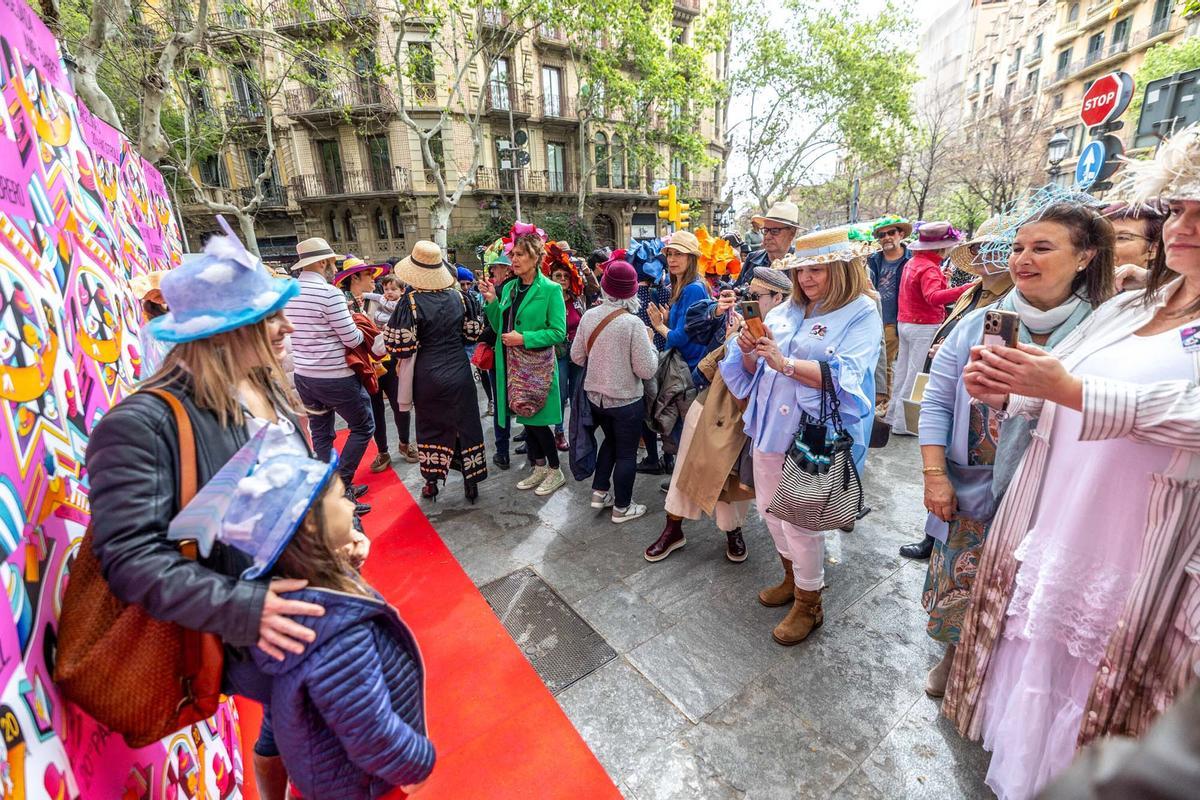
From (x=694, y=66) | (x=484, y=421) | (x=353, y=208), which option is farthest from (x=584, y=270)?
(x=353, y=208)

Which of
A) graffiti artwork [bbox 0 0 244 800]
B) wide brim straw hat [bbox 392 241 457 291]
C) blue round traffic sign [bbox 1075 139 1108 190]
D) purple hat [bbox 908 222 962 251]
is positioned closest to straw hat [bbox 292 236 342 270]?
wide brim straw hat [bbox 392 241 457 291]

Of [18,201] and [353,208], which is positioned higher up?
[353,208]

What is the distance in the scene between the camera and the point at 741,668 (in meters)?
2.55

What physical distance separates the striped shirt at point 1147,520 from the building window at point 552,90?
24723 millimetres

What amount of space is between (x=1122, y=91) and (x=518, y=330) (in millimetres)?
7516

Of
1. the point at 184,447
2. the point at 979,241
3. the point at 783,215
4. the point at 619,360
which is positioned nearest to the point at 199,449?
the point at 184,447

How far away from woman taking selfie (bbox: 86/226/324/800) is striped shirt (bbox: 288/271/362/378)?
2651 millimetres

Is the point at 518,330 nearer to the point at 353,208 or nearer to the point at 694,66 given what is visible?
the point at 694,66

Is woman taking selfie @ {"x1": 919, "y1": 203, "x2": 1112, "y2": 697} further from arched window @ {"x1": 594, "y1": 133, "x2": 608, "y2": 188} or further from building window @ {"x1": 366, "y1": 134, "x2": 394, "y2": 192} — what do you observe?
arched window @ {"x1": 594, "y1": 133, "x2": 608, "y2": 188}

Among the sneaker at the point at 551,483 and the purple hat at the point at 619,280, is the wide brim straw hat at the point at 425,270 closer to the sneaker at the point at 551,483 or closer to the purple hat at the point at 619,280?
the purple hat at the point at 619,280

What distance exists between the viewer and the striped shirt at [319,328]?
12.8 ft

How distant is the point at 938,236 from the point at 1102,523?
12.8 feet

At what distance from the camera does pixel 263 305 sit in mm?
1366

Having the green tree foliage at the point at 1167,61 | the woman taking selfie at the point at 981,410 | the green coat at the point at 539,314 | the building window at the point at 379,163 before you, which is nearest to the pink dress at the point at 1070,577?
the woman taking selfie at the point at 981,410
